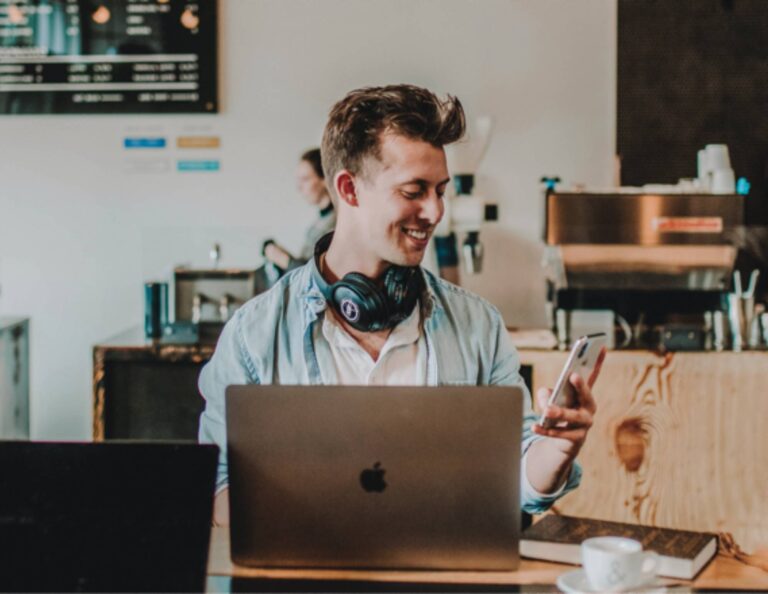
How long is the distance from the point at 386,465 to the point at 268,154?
10.3ft

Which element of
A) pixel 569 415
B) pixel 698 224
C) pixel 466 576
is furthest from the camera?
pixel 698 224

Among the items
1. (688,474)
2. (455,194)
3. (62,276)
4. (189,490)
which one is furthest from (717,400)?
(62,276)

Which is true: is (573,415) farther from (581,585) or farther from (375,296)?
(375,296)

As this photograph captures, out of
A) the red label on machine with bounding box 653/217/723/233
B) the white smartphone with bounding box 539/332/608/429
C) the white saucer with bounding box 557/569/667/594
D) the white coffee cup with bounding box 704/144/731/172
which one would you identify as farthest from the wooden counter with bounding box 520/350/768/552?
the white saucer with bounding box 557/569/667/594

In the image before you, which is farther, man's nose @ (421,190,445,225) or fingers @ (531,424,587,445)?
man's nose @ (421,190,445,225)

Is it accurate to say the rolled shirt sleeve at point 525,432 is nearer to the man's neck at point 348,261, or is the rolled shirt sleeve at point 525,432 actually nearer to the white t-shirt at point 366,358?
the white t-shirt at point 366,358

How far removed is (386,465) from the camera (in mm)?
1364

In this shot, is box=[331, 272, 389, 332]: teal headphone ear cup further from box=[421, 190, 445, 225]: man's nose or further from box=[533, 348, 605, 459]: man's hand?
box=[533, 348, 605, 459]: man's hand

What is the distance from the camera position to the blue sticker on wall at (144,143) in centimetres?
440

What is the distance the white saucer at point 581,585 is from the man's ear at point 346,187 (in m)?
0.89

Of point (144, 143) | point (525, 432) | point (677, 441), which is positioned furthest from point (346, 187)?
point (144, 143)

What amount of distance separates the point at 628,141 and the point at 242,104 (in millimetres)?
1602

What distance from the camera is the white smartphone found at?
140 centimetres

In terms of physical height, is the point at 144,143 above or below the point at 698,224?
above
